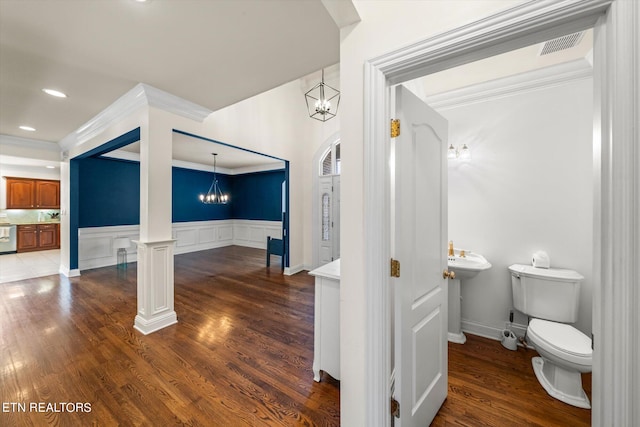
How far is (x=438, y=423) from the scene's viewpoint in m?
1.56

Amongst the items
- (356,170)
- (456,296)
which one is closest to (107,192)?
(356,170)

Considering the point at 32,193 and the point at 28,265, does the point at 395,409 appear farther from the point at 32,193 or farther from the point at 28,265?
the point at 32,193

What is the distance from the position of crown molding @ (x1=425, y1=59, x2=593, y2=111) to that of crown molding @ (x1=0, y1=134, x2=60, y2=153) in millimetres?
6963

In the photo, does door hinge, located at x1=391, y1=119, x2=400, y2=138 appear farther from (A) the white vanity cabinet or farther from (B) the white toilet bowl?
(B) the white toilet bowl

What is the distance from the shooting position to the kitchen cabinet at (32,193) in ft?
22.6

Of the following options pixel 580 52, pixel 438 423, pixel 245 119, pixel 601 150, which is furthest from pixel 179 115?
pixel 580 52

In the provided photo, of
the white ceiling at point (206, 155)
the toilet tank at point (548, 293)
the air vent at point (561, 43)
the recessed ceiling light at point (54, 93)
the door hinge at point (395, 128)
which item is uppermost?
the white ceiling at point (206, 155)

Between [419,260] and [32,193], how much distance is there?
10839mm

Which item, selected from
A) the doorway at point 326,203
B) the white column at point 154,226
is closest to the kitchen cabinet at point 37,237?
the white column at point 154,226

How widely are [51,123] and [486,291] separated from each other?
21.0 ft

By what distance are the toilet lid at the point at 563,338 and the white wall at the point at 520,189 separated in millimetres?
509

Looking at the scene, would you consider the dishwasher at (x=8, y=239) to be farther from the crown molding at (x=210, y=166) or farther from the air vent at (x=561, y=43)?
the air vent at (x=561, y=43)

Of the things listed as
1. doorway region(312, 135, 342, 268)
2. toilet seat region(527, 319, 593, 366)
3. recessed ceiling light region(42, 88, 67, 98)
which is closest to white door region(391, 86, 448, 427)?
toilet seat region(527, 319, 593, 366)

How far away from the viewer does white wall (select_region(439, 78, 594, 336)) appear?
85.0 inches
